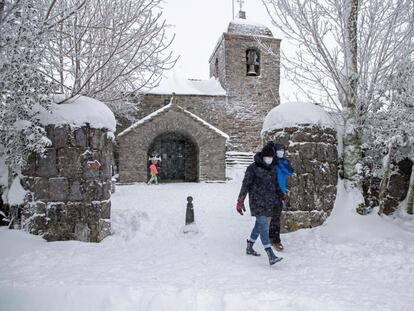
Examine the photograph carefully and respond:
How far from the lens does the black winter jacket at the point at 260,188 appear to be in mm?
4906

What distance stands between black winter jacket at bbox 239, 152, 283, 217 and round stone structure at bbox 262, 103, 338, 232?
1.42m

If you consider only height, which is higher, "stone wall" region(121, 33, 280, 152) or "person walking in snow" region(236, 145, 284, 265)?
"stone wall" region(121, 33, 280, 152)

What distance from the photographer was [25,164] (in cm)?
552

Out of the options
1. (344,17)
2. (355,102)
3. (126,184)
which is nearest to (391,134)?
(355,102)

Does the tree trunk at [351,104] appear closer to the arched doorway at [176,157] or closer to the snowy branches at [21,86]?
the snowy branches at [21,86]

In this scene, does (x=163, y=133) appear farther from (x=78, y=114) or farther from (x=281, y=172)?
(x=281, y=172)

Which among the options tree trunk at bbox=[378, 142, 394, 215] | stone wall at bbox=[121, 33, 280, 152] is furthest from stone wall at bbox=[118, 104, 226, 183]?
tree trunk at bbox=[378, 142, 394, 215]

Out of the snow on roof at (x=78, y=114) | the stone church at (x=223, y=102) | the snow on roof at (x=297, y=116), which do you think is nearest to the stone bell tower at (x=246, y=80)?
the stone church at (x=223, y=102)

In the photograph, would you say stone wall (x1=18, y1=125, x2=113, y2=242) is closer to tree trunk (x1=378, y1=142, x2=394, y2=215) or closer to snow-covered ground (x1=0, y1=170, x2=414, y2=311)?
snow-covered ground (x1=0, y1=170, x2=414, y2=311)

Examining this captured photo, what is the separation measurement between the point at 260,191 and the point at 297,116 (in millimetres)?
2226

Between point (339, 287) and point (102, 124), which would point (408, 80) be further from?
point (102, 124)

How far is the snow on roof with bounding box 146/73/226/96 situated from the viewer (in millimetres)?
21531

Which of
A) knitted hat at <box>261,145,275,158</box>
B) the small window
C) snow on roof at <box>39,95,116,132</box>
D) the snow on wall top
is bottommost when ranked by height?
knitted hat at <box>261,145,275,158</box>

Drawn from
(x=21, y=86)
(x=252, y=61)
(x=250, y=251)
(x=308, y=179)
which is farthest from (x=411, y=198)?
(x=252, y=61)
